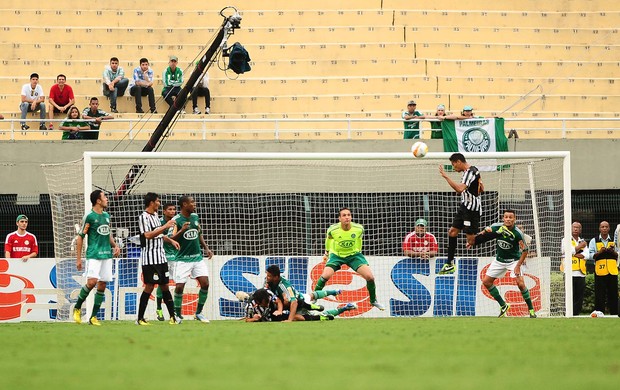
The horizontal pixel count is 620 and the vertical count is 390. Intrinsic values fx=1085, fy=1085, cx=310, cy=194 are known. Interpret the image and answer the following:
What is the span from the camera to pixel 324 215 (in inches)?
830

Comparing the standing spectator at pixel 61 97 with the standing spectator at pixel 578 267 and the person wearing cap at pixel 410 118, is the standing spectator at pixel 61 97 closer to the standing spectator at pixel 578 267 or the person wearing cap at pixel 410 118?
the person wearing cap at pixel 410 118

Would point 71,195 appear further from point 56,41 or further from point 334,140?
point 56,41

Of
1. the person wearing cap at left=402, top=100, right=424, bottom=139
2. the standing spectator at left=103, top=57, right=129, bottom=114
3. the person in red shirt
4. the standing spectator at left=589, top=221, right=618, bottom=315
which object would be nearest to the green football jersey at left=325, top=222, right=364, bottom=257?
the person in red shirt

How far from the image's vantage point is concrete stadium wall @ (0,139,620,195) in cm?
2375

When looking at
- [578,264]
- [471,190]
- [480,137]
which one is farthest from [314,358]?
[480,137]

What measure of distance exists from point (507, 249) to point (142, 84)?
1197 centimetres

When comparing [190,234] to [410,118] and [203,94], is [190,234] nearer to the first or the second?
[410,118]

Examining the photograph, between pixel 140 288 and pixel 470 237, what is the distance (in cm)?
579

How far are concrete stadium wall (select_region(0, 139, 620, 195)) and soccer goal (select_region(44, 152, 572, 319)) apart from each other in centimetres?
257

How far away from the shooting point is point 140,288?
1852 cm

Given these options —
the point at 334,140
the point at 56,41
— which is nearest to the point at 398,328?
the point at 334,140

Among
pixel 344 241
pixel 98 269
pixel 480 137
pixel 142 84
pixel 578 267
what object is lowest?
pixel 578 267

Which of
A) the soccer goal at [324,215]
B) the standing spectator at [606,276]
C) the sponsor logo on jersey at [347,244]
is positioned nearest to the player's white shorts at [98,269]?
the soccer goal at [324,215]

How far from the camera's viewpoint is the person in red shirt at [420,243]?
63.2 feet
